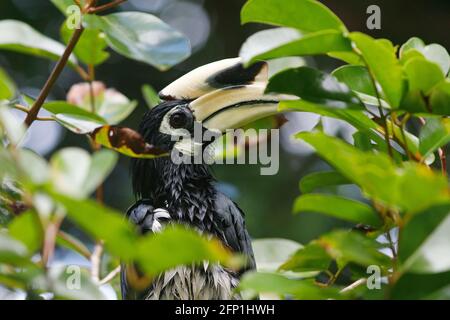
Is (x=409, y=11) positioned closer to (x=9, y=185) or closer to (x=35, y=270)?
(x=9, y=185)

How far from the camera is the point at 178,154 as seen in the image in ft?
7.32

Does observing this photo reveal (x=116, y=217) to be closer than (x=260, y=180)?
Yes

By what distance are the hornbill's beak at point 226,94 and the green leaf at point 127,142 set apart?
652 mm

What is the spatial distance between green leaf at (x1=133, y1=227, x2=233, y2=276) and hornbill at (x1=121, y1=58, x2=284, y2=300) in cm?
92

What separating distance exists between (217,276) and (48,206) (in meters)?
1.17

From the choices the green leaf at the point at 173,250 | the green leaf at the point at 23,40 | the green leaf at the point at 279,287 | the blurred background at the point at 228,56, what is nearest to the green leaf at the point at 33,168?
the green leaf at the point at 173,250

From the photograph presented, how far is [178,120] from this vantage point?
83.7 inches

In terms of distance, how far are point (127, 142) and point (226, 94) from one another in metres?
0.78

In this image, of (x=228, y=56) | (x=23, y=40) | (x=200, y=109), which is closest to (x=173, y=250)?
(x=23, y=40)

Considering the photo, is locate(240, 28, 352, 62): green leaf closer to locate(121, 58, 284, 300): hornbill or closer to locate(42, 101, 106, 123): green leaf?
locate(42, 101, 106, 123): green leaf

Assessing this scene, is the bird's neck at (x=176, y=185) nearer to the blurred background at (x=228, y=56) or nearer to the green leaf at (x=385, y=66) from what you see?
the green leaf at (x=385, y=66)

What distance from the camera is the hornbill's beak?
73.4 inches

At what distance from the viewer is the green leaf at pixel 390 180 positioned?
79cm
